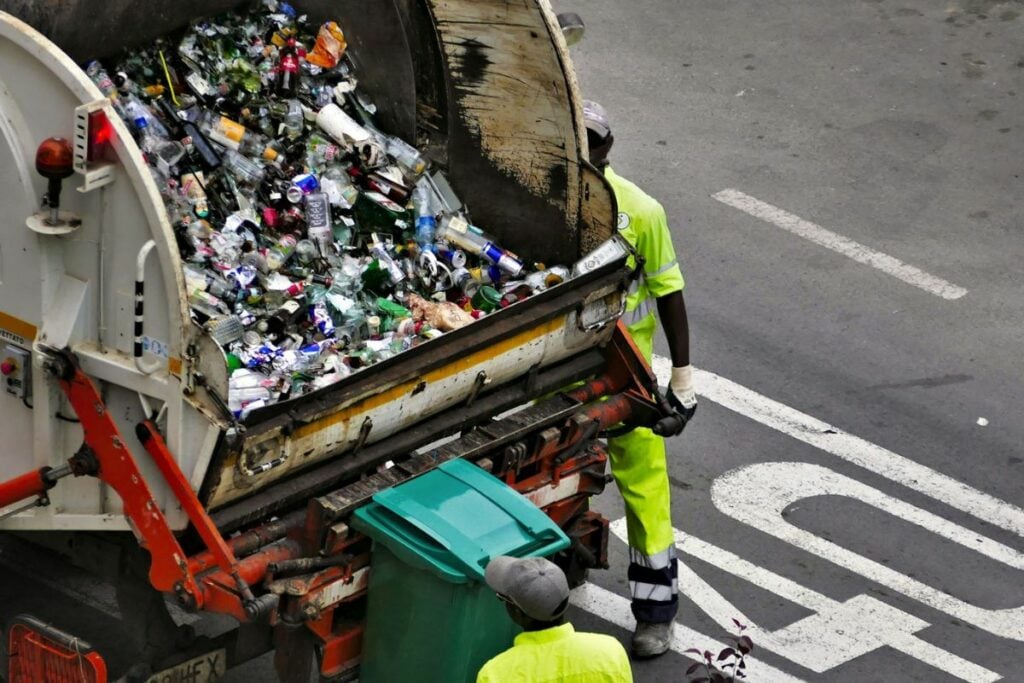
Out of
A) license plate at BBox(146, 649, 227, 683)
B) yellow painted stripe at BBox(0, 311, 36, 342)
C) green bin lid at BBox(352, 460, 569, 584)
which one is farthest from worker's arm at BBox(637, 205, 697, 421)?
yellow painted stripe at BBox(0, 311, 36, 342)

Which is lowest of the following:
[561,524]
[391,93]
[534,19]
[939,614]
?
[939,614]

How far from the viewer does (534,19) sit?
20.1 feet

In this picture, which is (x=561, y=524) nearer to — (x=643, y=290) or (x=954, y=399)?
(x=643, y=290)

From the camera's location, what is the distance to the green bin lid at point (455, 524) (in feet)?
16.8

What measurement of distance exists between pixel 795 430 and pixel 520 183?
7.06ft

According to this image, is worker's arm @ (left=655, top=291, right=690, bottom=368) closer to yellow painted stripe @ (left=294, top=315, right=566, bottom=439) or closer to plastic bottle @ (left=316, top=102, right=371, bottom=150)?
yellow painted stripe @ (left=294, top=315, right=566, bottom=439)

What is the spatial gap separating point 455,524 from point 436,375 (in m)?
Answer: 0.59

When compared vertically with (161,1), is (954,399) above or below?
below

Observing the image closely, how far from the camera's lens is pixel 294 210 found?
6320 mm

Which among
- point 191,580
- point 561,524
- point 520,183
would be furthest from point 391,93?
point 191,580

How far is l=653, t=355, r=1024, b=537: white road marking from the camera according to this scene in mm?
7598

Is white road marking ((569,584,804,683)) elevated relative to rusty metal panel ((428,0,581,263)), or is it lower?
lower

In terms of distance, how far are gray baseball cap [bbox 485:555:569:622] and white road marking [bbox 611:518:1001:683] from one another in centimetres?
228

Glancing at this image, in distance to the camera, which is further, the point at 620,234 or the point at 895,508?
the point at 895,508
